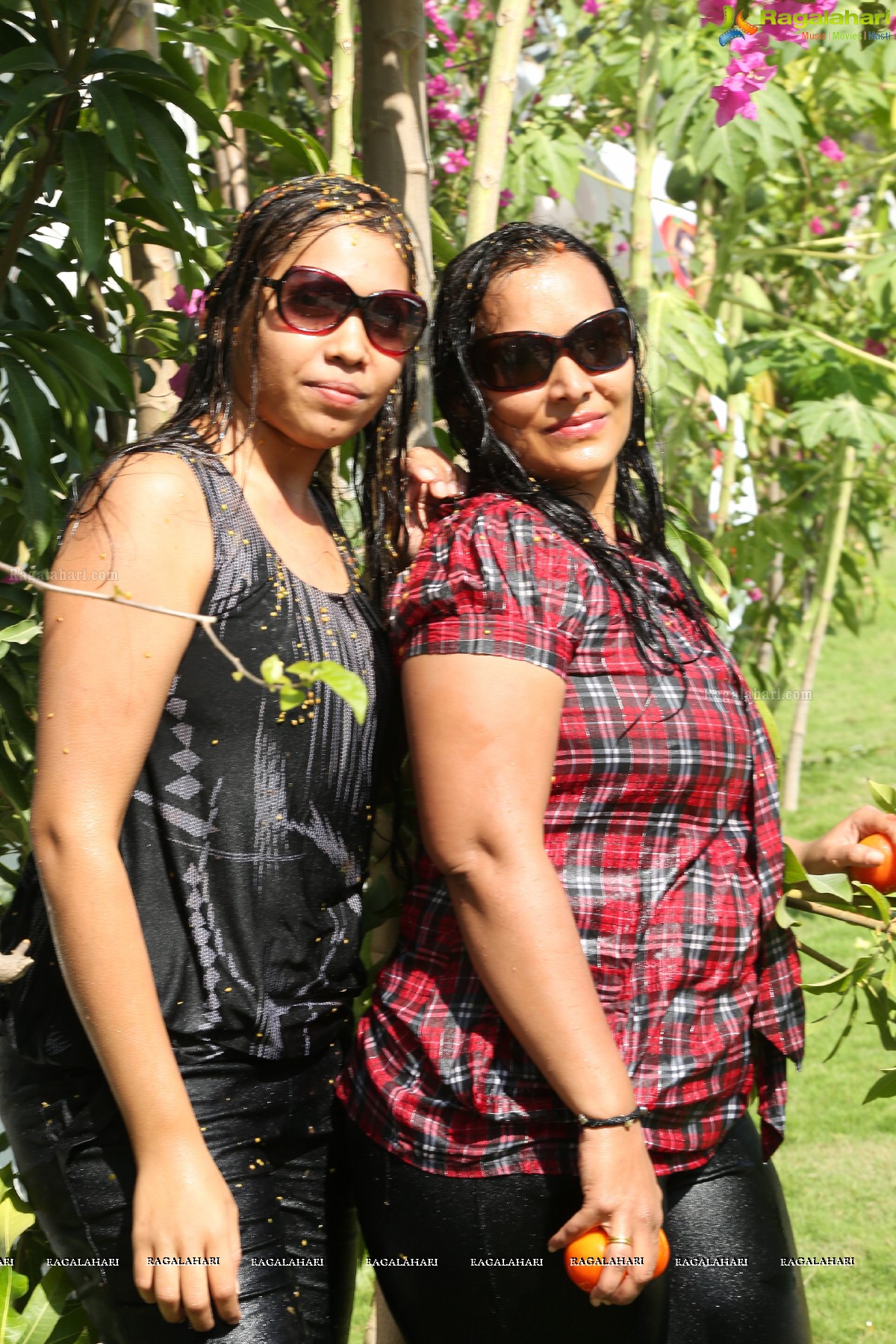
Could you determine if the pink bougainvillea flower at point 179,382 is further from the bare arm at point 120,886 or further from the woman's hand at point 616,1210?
the woman's hand at point 616,1210

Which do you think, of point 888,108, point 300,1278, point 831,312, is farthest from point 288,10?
point 831,312

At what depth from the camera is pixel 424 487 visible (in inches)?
68.9

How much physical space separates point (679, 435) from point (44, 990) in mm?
2880

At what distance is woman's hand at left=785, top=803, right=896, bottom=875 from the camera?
182 cm

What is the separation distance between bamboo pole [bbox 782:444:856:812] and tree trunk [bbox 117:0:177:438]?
2.89 m

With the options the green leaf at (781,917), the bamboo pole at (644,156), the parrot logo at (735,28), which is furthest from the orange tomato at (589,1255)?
the bamboo pole at (644,156)

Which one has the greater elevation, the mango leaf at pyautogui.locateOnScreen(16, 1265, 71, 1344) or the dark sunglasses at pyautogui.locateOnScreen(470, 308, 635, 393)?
the dark sunglasses at pyautogui.locateOnScreen(470, 308, 635, 393)

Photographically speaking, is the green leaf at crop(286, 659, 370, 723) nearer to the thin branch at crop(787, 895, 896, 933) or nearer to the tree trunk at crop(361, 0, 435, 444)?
the thin branch at crop(787, 895, 896, 933)

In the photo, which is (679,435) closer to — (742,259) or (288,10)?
(742,259)

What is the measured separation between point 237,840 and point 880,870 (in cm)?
86

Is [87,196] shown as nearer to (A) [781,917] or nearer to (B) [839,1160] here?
(A) [781,917]

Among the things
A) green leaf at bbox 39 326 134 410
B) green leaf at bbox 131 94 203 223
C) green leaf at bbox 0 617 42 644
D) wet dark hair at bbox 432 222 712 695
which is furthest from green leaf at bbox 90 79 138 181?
green leaf at bbox 0 617 42 644

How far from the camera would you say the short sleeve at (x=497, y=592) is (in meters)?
1.43

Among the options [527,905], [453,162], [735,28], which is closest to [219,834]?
[527,905]
